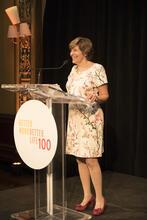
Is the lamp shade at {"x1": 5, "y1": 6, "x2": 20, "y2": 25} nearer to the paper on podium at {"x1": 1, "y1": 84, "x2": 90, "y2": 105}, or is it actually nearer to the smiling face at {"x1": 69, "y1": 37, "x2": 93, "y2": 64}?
the smiling face at {"x1": 69, "y1": 37, "x2": 93, "y2": 64}

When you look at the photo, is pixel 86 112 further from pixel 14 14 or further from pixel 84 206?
pixel 14 14

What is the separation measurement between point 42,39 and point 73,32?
0.60m

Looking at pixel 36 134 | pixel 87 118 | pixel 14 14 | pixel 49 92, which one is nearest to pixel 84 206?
pixel 87 118

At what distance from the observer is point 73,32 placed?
17.9 ft

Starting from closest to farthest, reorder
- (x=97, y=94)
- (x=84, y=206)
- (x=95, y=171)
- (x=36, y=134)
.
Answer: (x=36, y=134), (x=97, y=94), (x=95, y=171), (x=84, y=206)

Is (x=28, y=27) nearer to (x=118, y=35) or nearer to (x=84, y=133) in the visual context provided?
(x=118, y=35)

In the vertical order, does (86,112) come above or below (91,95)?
below

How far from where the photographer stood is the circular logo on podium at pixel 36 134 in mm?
2682

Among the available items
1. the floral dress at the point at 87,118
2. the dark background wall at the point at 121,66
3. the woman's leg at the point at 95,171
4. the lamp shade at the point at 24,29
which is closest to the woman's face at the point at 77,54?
the floral dress at the point at 87,118

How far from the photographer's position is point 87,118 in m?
3.16

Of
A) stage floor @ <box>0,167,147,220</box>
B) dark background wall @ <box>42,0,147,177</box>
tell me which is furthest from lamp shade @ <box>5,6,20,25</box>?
stage floor @ <box>0,167,147,220</box>

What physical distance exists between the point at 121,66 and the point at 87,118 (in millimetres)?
1868

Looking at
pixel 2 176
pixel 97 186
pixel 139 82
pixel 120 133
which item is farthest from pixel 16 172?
pixel 97 186

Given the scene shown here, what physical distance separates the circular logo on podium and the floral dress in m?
0.47
